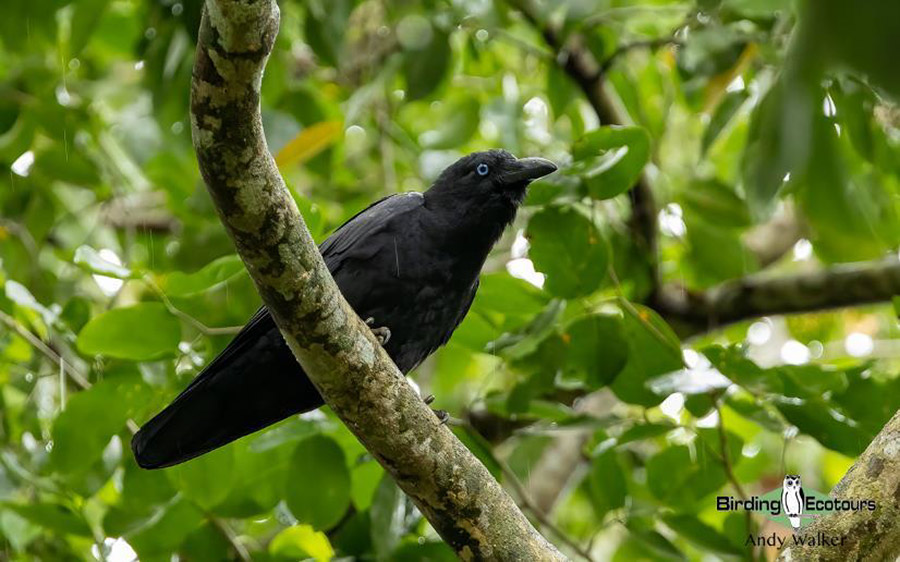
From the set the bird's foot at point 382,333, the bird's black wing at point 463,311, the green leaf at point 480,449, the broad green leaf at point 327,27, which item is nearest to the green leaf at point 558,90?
the broad green leaf at point 327,27

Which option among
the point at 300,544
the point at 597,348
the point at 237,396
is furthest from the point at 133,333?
the point at 597,348

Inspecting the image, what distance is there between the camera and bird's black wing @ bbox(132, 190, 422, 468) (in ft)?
9.69

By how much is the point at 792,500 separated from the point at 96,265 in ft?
7.03

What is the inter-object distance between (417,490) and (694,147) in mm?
4436

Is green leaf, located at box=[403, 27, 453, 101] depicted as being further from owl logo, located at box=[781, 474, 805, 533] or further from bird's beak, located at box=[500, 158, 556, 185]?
owl logo, located at box=[781, 474, 805, 533]

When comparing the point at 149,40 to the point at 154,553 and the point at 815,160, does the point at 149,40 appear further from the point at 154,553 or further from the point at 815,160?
the point at 815,160

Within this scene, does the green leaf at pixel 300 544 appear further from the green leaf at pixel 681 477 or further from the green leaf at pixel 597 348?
the green leaf at pixel 681 477

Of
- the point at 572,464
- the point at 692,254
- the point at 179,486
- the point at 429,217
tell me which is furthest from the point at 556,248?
the point at 572,464

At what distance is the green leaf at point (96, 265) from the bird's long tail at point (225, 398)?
38cm

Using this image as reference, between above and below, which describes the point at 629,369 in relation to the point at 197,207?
below

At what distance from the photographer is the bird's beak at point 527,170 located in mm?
3264

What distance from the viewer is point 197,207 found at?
409 centimetres

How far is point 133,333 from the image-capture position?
3117mm

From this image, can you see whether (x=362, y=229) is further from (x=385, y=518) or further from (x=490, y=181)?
(x=385, y=518)
